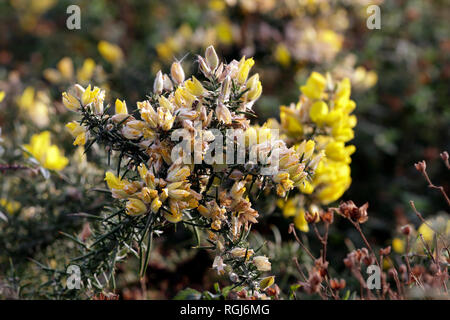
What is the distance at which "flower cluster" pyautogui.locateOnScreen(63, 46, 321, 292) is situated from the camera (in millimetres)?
939

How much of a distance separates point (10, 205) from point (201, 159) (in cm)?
103

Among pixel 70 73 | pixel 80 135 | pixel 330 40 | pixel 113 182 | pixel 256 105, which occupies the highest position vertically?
pixel 330 40

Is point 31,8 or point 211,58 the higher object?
point 31,8

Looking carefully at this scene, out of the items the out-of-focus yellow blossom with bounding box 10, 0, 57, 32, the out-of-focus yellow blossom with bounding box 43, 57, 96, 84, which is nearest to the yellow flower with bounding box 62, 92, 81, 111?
the out-of-focus yellow blossom with bounding box 43, 57, 96, 84

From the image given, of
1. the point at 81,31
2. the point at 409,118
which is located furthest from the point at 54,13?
the point at 409,118

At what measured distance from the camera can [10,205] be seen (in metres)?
1.65

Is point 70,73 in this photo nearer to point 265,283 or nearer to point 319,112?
point 319,112

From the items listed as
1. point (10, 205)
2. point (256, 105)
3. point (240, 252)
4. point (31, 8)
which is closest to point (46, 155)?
point (10, 205)

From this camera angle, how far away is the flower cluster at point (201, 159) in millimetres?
939

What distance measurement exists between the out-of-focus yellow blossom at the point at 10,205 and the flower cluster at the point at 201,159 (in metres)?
0.77

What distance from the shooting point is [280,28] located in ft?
8.52

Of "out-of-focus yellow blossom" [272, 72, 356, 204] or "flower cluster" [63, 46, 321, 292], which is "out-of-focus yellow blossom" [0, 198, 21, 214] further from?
"out-of-focus yellow blossom" [272, 72, 356, 204]

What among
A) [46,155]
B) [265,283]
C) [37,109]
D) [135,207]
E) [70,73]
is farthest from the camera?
[70,73]
